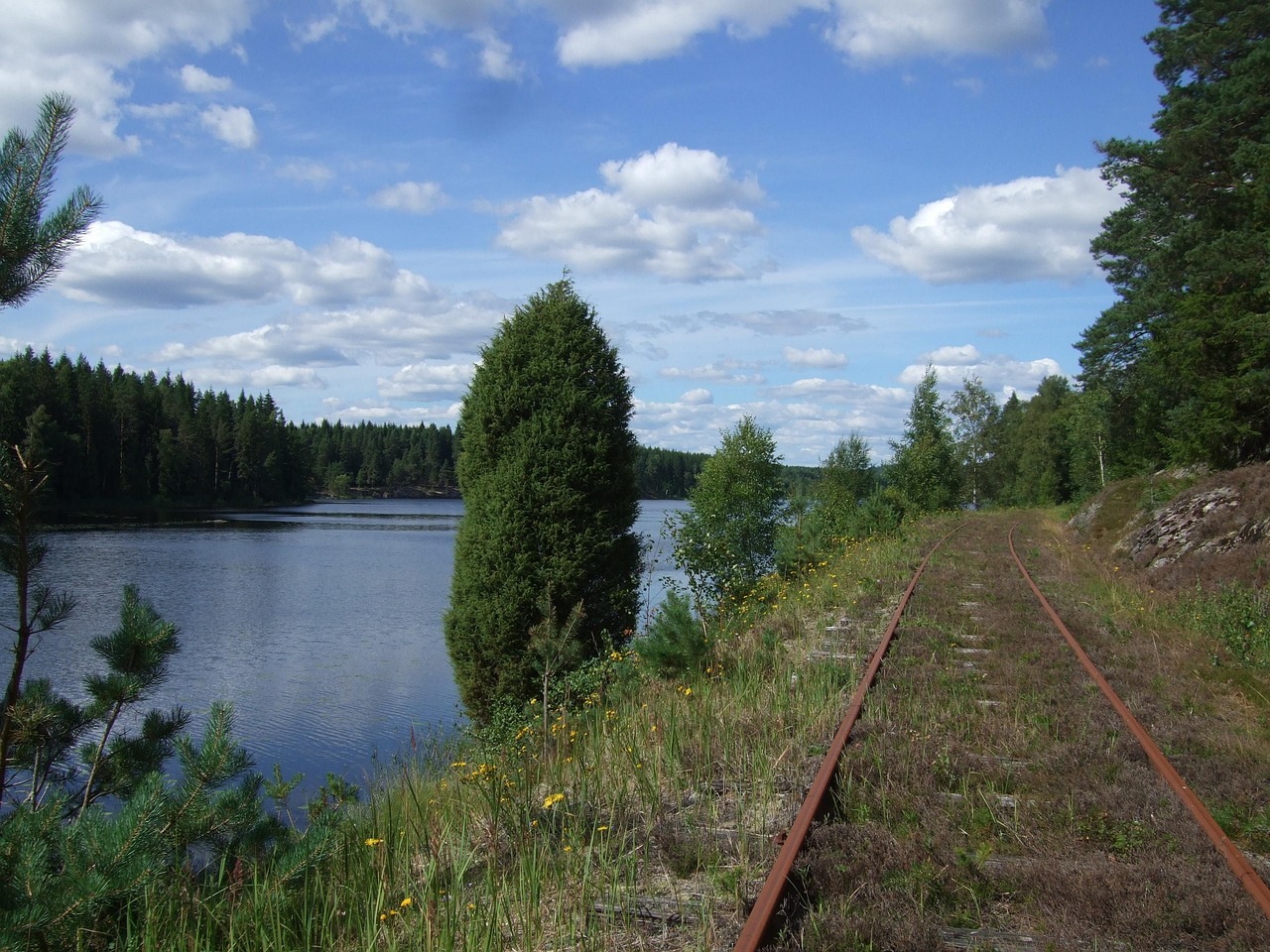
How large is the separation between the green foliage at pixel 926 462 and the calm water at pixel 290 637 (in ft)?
66.2

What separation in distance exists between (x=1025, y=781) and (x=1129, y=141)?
20.2 meters

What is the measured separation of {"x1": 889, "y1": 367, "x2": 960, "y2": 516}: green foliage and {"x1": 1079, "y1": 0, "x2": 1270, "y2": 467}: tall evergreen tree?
1759 cm

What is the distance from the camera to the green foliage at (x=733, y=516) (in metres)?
18.1

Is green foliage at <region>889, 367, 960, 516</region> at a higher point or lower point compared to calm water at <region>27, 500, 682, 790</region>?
higher

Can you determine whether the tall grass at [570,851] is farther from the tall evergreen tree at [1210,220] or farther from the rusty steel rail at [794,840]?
the tall evergreen tree at [1210,220]

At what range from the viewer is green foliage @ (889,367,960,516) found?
4169 cm

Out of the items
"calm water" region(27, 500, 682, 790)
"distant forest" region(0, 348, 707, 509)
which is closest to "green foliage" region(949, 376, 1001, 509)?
"distant forest" region(0, 348, 707, 509)

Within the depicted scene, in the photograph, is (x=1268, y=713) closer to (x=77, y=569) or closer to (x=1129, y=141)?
(x=1129, y=141)

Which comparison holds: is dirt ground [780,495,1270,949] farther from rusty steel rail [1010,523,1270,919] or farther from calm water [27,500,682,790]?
calm water [27,500,682,790]

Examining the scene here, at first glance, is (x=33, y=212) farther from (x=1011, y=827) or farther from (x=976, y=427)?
(x=976, y=427)

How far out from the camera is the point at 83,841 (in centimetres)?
297

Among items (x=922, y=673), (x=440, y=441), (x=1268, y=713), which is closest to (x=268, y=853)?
(x=922, y=673)

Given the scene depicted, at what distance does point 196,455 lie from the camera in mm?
80625

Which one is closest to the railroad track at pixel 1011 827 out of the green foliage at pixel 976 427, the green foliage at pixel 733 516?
the green foliage at pixel 733 516
